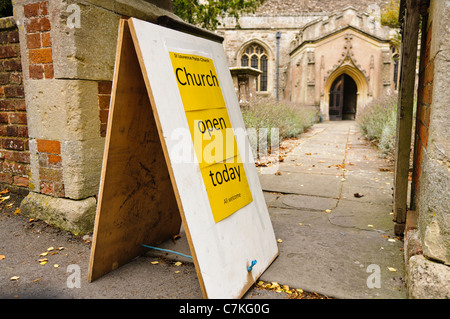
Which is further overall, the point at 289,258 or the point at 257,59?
the point at 257,59

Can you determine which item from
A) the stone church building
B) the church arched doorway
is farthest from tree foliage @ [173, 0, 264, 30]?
the church arched doorway

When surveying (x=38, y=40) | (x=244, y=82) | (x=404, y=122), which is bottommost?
(x=404, y=122)

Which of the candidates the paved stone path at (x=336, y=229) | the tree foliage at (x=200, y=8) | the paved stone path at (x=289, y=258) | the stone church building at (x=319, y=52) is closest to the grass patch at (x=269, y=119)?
the paved stone path at (x=336, y=229)

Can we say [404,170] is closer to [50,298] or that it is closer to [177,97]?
[177,97]

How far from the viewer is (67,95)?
2.48m

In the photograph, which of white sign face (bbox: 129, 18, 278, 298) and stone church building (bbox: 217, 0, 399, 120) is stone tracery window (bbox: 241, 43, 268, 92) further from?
white sign face (bbox: 129, 18, 278, 298)

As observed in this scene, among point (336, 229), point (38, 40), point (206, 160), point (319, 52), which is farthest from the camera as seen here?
point (319, 52)

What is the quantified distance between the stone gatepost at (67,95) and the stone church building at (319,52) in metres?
15.4

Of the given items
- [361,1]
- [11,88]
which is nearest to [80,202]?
[11,88]

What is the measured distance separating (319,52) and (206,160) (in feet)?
62.3

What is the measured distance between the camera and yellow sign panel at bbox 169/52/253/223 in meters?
1.79

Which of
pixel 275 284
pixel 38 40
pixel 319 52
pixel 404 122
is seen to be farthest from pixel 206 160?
pixel 319 52

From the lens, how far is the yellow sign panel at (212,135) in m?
1.79

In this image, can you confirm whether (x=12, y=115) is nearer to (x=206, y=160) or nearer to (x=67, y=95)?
(x=67, y=95)
